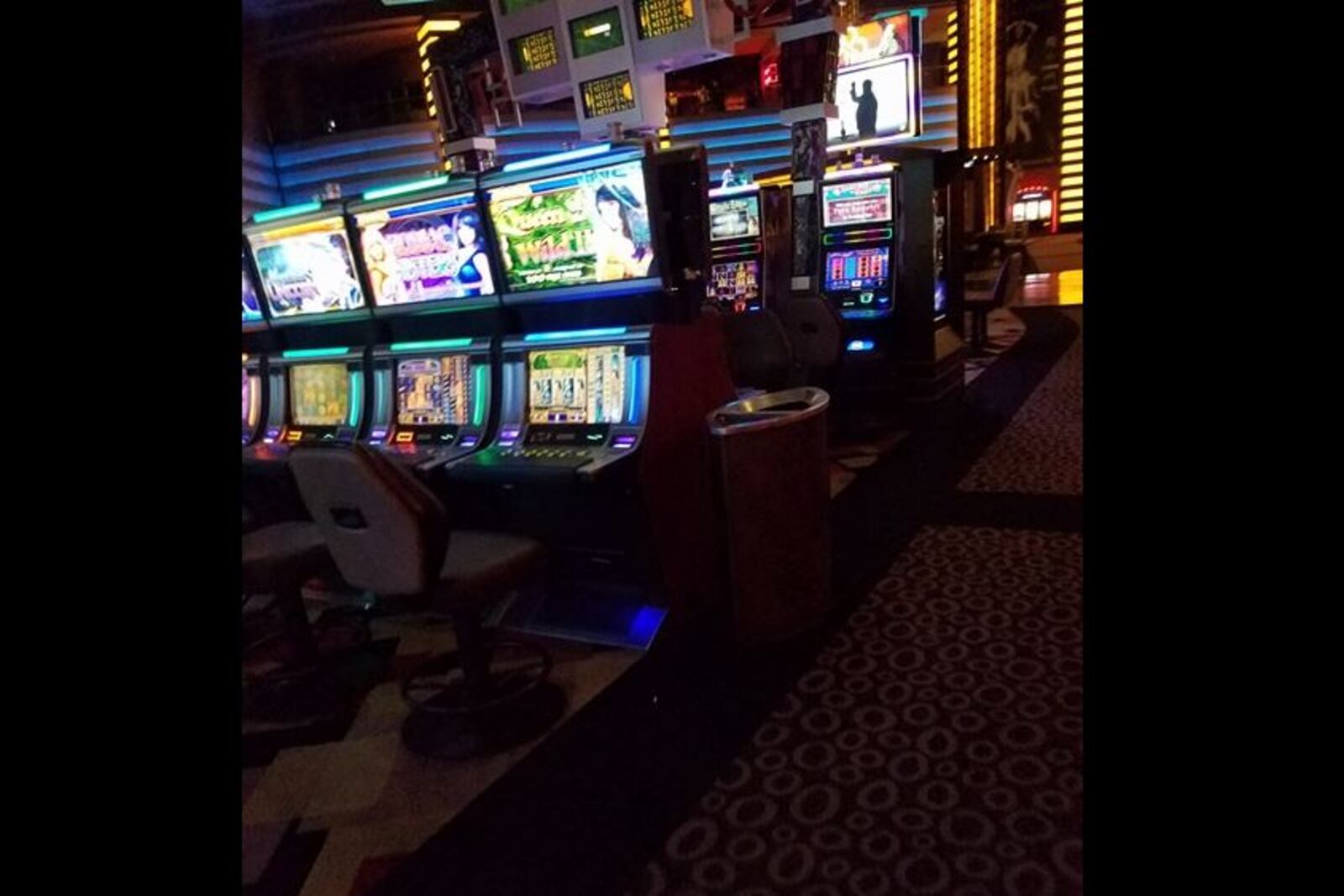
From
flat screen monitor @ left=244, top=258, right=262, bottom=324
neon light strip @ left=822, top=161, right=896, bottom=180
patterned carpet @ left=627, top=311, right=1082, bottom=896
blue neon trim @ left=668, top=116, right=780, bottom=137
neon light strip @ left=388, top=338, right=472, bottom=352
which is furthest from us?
blue neon trim @ left=668, top=116, right=780, bottom=137

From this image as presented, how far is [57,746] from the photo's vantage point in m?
0.57

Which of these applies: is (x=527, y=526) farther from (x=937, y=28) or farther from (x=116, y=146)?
(x=937, y=28)

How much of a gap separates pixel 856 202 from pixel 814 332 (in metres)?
1.34

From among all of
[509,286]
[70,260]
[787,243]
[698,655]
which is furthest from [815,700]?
[787,243]

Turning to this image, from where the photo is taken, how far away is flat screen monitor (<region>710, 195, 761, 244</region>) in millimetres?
6555

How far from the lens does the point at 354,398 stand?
3695 mm

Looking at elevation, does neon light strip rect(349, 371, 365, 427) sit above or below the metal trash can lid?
above

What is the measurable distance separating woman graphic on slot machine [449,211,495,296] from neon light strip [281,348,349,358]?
2.51ft

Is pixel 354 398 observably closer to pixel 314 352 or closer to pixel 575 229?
pixel 314 352

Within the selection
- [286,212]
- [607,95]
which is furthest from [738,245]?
[286,212]

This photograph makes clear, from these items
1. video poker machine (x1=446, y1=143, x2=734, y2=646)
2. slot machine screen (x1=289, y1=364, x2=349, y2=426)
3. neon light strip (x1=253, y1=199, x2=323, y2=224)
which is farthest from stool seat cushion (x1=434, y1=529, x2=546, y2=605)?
neon light strip (x1=253, y1=199, x2=323, y2=224)

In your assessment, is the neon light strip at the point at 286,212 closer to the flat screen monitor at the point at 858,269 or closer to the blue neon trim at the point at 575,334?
the blue neon trim at the point at 575,334

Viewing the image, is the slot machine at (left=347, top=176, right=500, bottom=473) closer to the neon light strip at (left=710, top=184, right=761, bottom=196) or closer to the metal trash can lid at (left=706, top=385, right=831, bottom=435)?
the metal trash can lid at (left=706, top=385, right=831, bottom=435)

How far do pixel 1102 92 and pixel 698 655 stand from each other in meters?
2.46
